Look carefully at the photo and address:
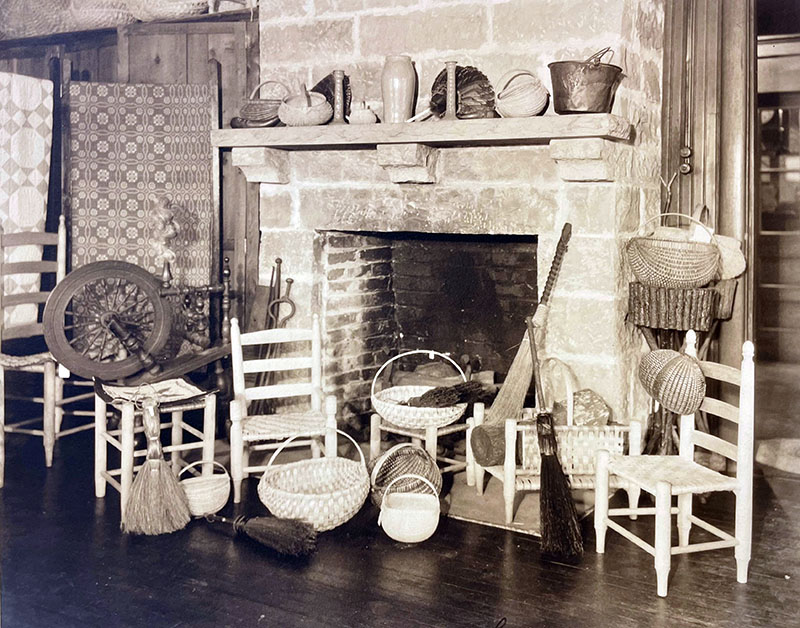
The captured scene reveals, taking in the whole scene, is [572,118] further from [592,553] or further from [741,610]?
[741,610]

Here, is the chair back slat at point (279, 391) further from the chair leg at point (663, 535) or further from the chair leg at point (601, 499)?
the chair leg at point (663, 535)

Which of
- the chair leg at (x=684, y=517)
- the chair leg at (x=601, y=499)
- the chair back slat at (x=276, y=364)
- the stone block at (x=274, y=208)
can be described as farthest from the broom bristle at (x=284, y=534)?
the stone block at (x=274, y=208)

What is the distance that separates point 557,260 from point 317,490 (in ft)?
4.59

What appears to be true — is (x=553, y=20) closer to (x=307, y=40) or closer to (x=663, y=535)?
(x=307, y=40)

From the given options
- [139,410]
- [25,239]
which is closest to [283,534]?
[139,410]

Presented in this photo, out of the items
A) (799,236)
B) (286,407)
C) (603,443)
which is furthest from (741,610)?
(799,236)

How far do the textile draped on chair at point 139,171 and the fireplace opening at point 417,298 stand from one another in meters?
0.78

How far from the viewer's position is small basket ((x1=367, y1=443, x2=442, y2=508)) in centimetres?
385

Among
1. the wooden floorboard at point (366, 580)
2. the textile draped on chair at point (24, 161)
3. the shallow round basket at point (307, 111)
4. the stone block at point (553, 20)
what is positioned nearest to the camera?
the wooden floorboard at point (366, 580)

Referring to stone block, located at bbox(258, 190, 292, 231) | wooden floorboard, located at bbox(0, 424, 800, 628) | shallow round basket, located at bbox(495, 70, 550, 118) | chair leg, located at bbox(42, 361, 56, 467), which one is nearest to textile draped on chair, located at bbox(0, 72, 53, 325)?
chair leg, located at bbox(42, 361, 56, 467)

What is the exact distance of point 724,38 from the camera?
430 centimetres

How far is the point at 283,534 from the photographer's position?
137 inches

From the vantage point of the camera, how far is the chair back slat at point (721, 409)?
3307 millimetres

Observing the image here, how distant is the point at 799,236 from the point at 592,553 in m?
4.27
